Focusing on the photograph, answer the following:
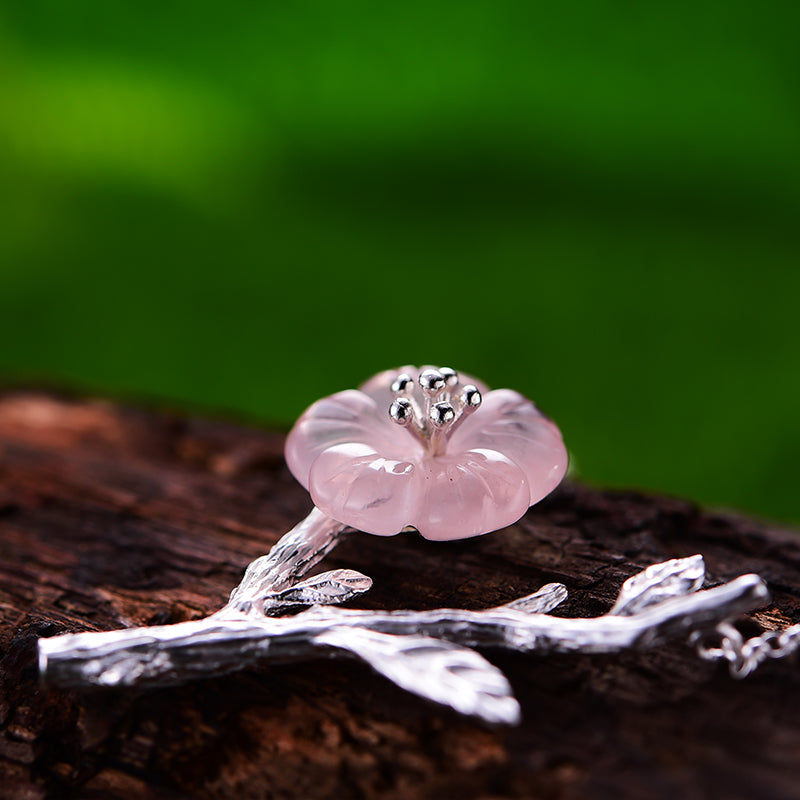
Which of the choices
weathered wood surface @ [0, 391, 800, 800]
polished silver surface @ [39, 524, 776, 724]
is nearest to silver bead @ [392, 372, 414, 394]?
weathered wood surface @ [0, 391, 800, 800]

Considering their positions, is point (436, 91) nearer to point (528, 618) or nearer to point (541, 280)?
point (541, 280)

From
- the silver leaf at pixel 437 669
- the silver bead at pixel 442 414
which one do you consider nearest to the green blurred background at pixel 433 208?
the silver bead at pixel 442 414

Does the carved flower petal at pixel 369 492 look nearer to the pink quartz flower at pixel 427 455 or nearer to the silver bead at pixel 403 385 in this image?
the pink quartz flower at pixel 427 455

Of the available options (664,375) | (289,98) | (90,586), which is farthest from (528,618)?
(289,98)

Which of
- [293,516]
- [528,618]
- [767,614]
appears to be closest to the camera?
[528,618]

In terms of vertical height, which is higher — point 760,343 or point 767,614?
point 760,343
